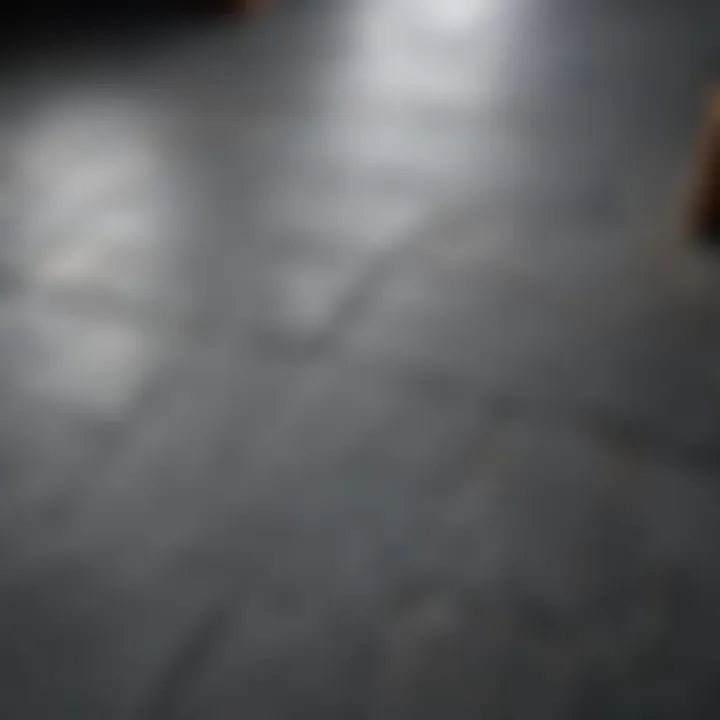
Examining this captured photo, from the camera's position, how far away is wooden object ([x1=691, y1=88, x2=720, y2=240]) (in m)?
4.81

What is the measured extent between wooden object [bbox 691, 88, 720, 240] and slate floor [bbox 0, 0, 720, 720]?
0.12 m

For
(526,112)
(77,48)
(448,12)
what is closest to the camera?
(526,112)

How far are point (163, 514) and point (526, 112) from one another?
374 centimetres

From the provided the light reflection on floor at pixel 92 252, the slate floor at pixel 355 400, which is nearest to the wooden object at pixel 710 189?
the slate floor at pixel 355 400

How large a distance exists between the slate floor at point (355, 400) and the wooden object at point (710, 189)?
124 mm

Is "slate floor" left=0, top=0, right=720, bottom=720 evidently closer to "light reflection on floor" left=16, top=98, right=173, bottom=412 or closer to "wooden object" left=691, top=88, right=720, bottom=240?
"light reflection on floor" left=16, top=98, right=173, bottom=412

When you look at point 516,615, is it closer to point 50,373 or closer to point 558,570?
point 558,570

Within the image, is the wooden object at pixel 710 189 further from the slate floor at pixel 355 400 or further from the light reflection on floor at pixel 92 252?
the light reflection on floor at pixel 92 252

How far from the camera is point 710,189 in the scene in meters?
4.84

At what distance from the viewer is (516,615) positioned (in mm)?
3018

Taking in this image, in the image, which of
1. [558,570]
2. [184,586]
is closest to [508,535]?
[558,570]

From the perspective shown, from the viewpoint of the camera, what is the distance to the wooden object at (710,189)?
481 cm

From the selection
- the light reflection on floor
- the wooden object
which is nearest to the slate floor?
the light reflection on floor

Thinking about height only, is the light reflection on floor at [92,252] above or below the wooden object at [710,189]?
below
